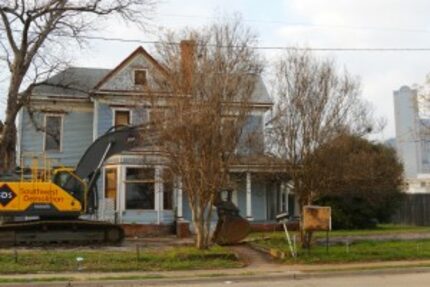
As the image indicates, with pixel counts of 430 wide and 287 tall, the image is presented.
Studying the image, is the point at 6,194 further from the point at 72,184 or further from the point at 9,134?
the point at 9,134

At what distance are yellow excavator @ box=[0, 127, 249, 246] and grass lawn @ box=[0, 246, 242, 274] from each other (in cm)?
296

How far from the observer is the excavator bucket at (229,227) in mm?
23547

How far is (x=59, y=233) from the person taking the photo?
23141 millimetres

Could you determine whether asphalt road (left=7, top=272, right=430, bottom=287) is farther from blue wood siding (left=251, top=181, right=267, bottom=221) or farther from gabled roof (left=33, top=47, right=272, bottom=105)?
blue wood siding (left=251, top=181, right=267, bottom=221)

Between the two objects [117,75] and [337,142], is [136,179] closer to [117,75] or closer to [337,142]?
[117,75]

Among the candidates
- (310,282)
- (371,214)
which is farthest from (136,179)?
(310,282)

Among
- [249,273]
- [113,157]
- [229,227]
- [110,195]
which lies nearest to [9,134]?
[113,157]

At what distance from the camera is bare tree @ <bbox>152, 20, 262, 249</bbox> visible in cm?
1917

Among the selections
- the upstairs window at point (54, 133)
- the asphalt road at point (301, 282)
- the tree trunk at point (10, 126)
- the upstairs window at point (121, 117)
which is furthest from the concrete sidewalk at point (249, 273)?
the upstairs window at point (54, 133)

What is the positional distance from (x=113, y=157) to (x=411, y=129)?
49.6 ft

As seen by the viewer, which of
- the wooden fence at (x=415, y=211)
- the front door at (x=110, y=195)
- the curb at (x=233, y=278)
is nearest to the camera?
the curb at (x=233, y=278)

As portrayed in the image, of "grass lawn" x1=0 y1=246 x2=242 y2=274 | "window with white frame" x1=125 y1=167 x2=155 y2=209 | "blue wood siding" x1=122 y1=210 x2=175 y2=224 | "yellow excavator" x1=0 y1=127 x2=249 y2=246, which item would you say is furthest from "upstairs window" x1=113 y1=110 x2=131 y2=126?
"grass lawn" x1=0 y1=246 x2=242 y2=274

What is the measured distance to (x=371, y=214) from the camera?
3428 centimetres

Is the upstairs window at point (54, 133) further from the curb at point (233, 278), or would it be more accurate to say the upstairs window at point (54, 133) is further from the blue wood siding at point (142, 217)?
the curb at point (233, 278)
